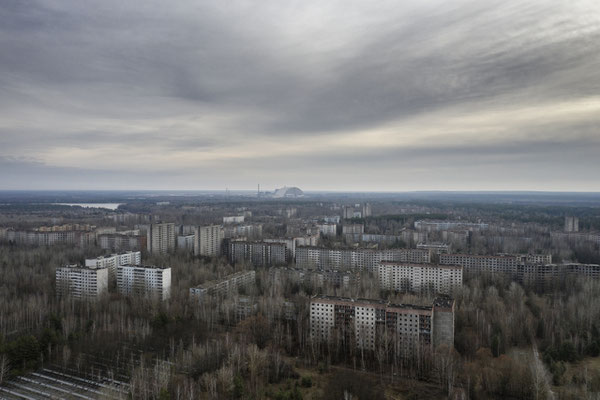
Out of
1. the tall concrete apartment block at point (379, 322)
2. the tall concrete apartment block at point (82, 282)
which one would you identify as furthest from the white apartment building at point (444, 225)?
the tall concrete apartment block at point (82, 282)

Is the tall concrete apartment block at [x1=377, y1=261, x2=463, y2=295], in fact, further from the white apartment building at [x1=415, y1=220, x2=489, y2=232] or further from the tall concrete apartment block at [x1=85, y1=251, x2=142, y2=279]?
Result: the white apartment building at [x1=415, y1=220, x2=489, y2=232]

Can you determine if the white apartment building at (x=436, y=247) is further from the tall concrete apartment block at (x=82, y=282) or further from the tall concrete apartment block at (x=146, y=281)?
the tall concrete apartment block at (x=82, y=282)

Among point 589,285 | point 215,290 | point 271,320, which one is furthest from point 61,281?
point 589,285

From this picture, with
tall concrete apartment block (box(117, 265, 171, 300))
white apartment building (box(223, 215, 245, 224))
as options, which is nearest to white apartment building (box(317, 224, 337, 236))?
white apartment building (box(223, 215, 245, 224))

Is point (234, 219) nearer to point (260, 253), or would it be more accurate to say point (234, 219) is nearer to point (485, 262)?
point (260, 253)

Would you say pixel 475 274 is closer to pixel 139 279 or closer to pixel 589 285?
pixel 589 285

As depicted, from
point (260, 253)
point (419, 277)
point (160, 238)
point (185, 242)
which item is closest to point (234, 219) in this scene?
point (185, 242)
